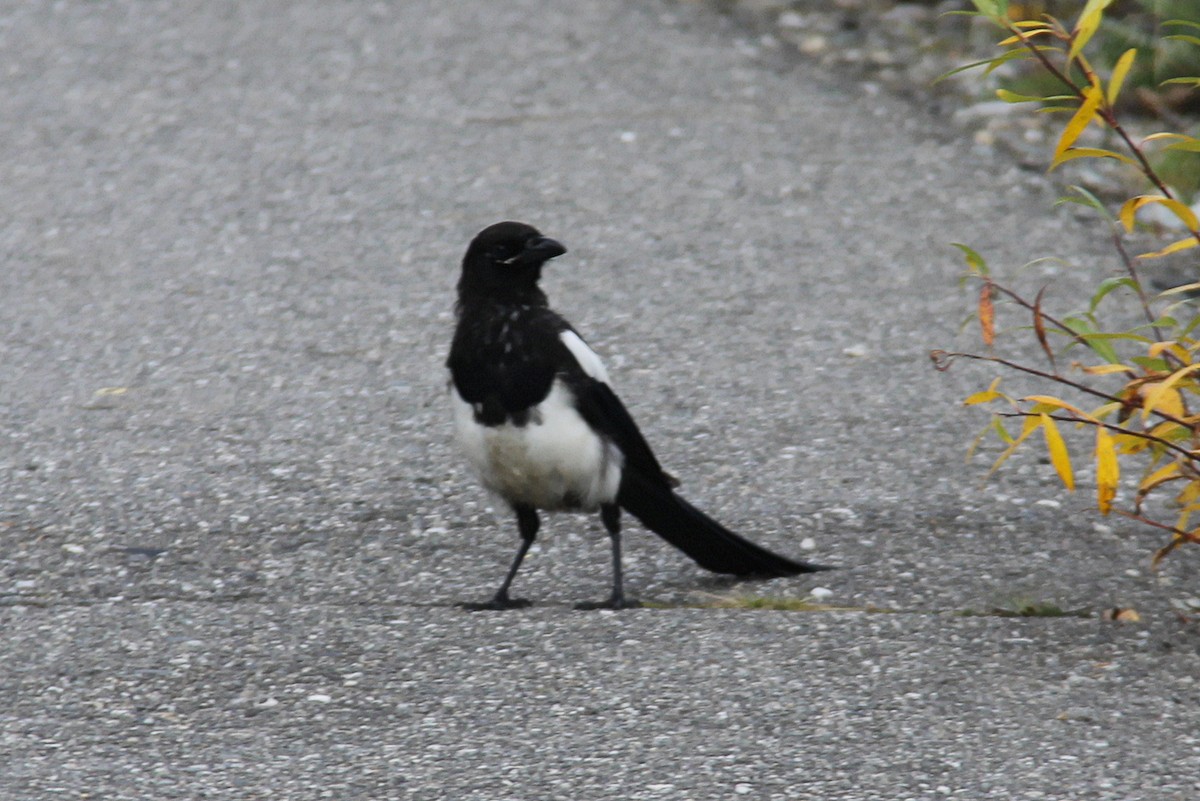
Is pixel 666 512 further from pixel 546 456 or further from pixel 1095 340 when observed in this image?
pixel 1095 340

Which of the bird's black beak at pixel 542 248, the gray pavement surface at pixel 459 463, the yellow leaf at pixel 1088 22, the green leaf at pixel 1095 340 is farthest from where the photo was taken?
the bird's black beak at pixel 542 248

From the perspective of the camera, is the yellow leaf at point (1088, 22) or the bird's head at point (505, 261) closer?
the yellow leaf at point (1088, 22)

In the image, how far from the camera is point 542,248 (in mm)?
3996

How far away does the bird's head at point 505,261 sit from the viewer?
4.00m

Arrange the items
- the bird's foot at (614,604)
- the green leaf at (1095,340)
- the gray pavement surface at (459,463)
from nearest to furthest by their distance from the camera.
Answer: the gray pavement surface at (459,463) → the green leaf at (1095,340) → the bird's foot at (614,604)

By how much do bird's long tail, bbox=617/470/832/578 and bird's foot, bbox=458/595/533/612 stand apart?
13.9 inches

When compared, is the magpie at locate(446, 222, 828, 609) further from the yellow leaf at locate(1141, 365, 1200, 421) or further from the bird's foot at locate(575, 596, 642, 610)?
the yellow leaf at locate(1141, 365, 1200, 421)

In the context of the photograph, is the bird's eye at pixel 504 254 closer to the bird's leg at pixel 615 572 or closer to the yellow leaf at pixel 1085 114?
the bird's leg at pixel 615 572

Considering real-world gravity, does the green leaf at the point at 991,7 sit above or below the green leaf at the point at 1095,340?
above

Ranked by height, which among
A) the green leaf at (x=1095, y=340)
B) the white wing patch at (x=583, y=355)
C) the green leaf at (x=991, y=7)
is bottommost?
the white wing patch at (x=583, y=355)

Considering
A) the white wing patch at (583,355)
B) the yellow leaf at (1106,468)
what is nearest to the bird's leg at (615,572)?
the white wing patch at (583,355)

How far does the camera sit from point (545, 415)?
386 centimetres

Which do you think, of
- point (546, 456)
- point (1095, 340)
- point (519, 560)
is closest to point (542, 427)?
point (546, 456)

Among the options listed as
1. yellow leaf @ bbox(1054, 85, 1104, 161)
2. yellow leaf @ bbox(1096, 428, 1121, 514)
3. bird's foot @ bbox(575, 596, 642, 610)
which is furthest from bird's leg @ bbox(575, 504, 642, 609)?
yellow leaf @ bbox(1054, 85, 1104, 161)
